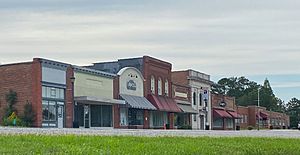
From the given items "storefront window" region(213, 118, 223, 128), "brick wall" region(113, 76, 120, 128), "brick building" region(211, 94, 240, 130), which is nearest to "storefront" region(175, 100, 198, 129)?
"brick building" region(211, 94, 240, 130)

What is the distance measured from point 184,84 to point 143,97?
15.0 metres

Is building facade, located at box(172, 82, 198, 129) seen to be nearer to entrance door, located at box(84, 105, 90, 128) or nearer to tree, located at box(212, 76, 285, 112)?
entrance door, located at box(84, 105, 90, 128)

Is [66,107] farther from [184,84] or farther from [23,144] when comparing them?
[23,144]

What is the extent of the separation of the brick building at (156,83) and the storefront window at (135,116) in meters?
1.63

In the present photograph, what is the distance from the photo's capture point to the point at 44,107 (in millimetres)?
47844

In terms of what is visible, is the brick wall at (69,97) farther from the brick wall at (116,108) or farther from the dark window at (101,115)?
the brick wall at (116,108)

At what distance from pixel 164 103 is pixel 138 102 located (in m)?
6.79

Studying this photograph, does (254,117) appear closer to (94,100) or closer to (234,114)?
(234,114)

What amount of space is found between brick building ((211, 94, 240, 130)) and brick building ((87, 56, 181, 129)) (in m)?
16.6

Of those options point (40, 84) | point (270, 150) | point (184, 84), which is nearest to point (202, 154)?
point (270, 150)

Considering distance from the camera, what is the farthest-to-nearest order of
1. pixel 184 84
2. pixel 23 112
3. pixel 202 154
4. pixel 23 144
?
1. pixel 184 84
2. pixel 23 112
3. pixel 202 154
4. pixel 23 144

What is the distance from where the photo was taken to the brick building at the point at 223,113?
86.8 meters

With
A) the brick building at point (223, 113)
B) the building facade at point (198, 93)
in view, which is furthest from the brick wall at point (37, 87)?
the brick building at point (223, 113)

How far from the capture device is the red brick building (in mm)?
47250
